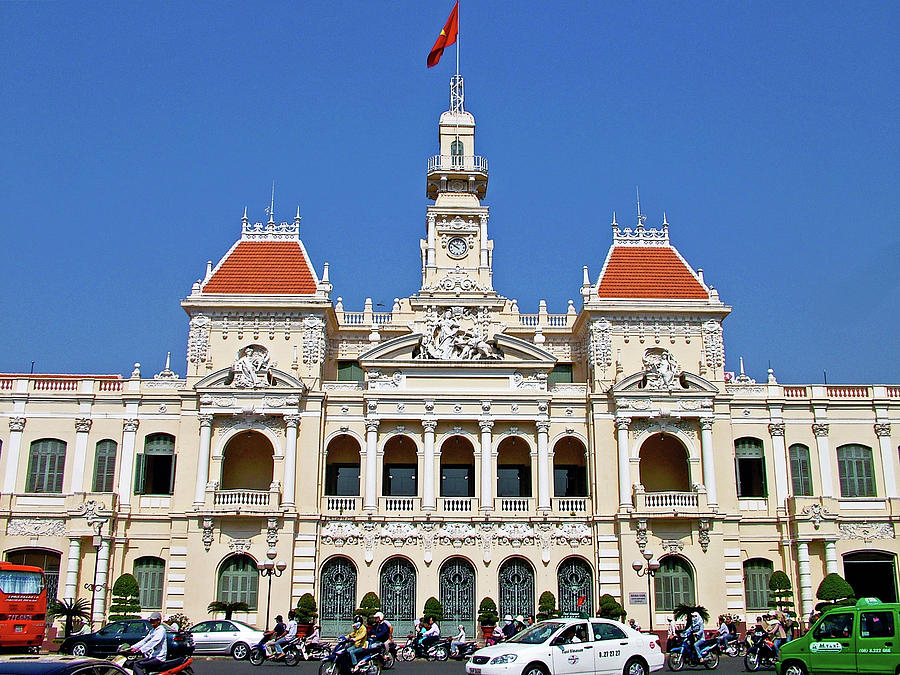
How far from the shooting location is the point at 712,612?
42.9 metres

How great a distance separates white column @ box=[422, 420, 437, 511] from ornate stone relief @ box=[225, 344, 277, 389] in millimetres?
7674

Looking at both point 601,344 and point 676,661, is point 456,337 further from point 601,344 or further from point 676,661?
point 676,661

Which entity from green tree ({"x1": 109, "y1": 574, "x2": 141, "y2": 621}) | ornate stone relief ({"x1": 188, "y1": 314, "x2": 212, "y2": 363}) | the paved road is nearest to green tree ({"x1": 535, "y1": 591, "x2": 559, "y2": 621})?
the paved road

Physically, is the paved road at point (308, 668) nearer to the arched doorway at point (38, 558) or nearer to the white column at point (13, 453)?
the arched doorway at point (38, 558)

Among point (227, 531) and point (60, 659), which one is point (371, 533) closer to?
point (227, 531)

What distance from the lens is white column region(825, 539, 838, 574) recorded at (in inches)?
1779

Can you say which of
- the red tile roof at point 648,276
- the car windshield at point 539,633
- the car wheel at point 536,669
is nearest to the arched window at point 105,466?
the red tile roof at point 648,276

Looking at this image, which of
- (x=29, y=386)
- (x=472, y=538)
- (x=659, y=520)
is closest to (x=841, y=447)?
(x=659, y=520)

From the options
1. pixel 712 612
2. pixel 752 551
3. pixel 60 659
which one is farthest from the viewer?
pixel 752 551

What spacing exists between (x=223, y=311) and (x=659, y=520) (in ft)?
74.0

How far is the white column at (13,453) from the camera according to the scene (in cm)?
4567

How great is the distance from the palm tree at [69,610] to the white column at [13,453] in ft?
20.7

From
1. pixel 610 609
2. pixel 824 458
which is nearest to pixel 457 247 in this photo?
pixel 610 609

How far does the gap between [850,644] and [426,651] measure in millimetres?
16274
